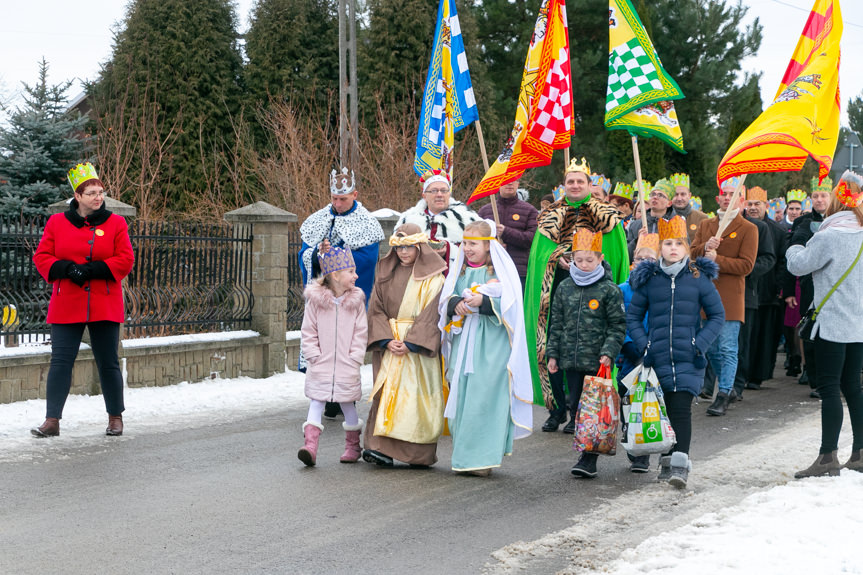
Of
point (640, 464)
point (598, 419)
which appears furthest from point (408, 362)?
point (640, 464)

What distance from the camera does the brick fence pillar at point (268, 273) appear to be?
1240 cm

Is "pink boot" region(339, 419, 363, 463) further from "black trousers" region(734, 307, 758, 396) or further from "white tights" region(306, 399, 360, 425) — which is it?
"black trousers" region(734, 307, 758, 396)

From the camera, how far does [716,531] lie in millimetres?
5379

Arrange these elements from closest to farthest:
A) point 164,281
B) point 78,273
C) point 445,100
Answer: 1. point 78,273
2. point 445,100
3. point 164,281

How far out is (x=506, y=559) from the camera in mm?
5094

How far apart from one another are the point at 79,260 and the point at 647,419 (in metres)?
4.79

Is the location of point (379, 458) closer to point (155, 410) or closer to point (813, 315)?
point (813, 315)

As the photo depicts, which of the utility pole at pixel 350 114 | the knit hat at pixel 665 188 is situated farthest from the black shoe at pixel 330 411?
the utility pole at pixel 350 114

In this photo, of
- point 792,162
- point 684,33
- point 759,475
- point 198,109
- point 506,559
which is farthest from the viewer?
point 684,33

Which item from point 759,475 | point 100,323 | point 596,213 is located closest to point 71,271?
point 100,323

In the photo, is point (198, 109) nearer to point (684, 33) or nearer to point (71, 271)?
point (684, 33)

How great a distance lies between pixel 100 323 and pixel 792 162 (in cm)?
572

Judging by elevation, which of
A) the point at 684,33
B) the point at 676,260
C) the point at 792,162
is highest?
the point at 684,33

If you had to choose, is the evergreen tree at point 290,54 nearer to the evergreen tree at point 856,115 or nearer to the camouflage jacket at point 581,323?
the camouflage jacket at point 581,323
